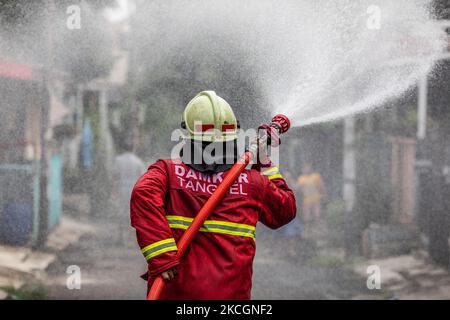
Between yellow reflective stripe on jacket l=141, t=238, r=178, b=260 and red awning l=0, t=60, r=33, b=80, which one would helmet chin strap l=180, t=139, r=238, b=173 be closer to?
yellow reflective stripe on jacket l=141, t=238, r=178, b=260

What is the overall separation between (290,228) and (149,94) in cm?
265

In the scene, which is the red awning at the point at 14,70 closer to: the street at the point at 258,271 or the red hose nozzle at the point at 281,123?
the street at the point at 258,271

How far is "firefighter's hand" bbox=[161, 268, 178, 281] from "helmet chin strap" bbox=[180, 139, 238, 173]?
519 mm

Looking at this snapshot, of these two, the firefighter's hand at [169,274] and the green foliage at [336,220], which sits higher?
the green foliage at [336,220]

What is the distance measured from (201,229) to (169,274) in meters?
0.27

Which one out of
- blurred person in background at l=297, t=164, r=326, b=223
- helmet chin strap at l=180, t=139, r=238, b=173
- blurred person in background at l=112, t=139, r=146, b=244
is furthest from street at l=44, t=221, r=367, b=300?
helmet chin strap at l=180, t=139, r=238, b=173

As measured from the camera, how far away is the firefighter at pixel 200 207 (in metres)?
3.38

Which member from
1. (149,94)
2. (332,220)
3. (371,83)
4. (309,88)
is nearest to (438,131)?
(332,220)

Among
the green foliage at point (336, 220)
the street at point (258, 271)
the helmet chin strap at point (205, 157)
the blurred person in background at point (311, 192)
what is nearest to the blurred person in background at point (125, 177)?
the street at point (258, 271)

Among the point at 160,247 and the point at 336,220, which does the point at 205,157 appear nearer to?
the point at 160,247

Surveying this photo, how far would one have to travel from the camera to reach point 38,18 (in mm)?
7230

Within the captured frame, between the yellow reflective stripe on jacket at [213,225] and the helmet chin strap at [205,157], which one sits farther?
the helmet chin strap at [205,157]

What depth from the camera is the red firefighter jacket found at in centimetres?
337

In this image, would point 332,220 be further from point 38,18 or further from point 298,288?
point 38,18
